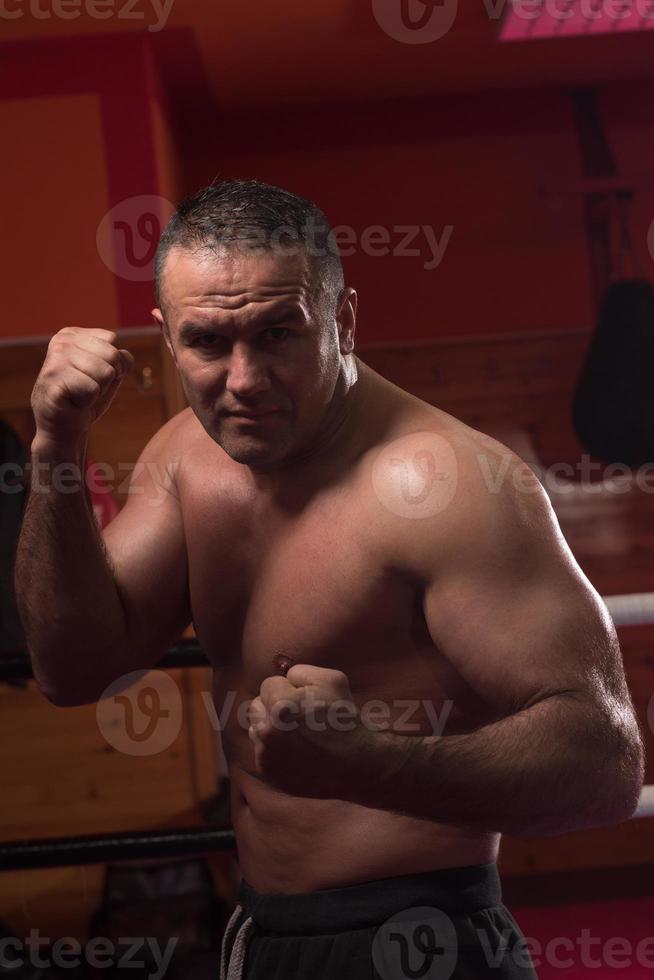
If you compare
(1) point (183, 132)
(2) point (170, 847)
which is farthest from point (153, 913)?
(1) point (183, 132)

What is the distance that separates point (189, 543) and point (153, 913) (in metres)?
1.97

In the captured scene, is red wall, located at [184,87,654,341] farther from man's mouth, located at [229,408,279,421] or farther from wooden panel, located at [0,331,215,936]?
man's mouth, located at [229,408,279,421]

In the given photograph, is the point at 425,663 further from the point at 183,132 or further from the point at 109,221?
the point at 183,132

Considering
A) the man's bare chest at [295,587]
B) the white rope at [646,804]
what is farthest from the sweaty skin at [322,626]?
the white rope at [646,804]

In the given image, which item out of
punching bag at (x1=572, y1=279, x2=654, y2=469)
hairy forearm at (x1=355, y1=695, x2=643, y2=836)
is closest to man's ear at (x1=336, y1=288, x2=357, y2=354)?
hairy forearm at (x1=355, y1=695, x2=643, y2=836)

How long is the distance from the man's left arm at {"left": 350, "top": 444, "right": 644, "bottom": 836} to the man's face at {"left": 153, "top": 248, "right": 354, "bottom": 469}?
18 centimetres

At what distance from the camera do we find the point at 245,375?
1.04m

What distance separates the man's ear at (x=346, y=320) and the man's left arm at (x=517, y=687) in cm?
25

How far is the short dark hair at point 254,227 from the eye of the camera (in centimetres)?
107

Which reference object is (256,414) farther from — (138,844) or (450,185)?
(450,185)

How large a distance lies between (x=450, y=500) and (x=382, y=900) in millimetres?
410

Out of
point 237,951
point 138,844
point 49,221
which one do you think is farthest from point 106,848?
point 49,221

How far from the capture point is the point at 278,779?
2.85 ft

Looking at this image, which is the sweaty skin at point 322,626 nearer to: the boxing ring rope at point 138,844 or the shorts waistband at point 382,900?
the shorts waistband at point 382,900
